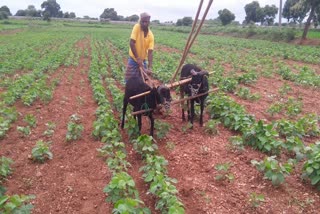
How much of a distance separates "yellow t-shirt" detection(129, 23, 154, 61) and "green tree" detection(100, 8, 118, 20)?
111549mm

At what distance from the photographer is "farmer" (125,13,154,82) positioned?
7473 mm

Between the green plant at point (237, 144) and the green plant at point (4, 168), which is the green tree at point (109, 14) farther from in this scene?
the green plant at point (4, 168)

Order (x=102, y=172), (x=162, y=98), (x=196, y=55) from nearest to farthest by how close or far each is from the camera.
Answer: (x=102, y=172)
(x=162, y=98)
(x=196, y=55)

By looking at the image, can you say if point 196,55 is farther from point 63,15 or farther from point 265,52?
point 63,15

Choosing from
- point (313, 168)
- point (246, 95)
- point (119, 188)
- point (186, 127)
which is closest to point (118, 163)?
point (119, 188)

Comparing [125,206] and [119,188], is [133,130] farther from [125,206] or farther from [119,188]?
[125,206]

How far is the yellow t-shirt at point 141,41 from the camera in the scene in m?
7.64

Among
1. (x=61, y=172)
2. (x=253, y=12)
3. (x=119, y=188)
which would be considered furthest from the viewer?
(x=253, y=12)

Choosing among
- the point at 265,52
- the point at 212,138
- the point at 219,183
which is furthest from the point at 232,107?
the point at 265,52

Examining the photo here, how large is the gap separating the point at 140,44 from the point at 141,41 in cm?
8

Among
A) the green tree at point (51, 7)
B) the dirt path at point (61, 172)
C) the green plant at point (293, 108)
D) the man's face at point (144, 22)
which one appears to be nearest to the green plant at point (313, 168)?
the dirt path at point (61, 172)

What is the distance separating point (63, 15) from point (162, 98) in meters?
117

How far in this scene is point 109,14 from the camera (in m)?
115

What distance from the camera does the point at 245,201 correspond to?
4.82 m
